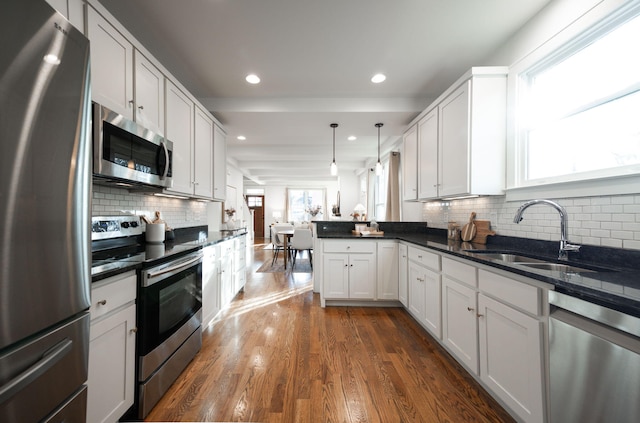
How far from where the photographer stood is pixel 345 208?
890 cm

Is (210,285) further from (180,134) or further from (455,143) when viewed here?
(455,143)

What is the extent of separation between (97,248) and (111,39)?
4.54 ft

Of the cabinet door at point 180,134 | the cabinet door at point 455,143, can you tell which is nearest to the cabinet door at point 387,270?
the cabinet door at point 455,143

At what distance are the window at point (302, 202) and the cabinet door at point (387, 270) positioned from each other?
8.21 meters

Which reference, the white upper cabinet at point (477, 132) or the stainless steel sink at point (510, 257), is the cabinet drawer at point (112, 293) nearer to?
the stainless steel sink at point (510, 257)

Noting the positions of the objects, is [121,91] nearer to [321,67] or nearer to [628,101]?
[321,67]

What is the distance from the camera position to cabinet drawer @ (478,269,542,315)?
121cm

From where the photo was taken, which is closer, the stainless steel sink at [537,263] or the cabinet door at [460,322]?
the stainless steel sink at [537,263]

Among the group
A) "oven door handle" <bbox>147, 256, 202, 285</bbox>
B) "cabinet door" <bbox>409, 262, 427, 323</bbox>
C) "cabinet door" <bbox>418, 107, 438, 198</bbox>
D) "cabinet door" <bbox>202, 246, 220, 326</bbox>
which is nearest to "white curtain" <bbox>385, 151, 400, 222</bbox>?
"cabinet door" <bbox>418, 107, 438, 198</bbox>

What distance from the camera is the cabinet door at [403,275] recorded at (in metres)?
2.87

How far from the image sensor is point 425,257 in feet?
7.95

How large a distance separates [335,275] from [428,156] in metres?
1.77

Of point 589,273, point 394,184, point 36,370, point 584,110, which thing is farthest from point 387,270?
point 36,370

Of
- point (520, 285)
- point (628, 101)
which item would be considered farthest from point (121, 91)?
point (628, 101)
